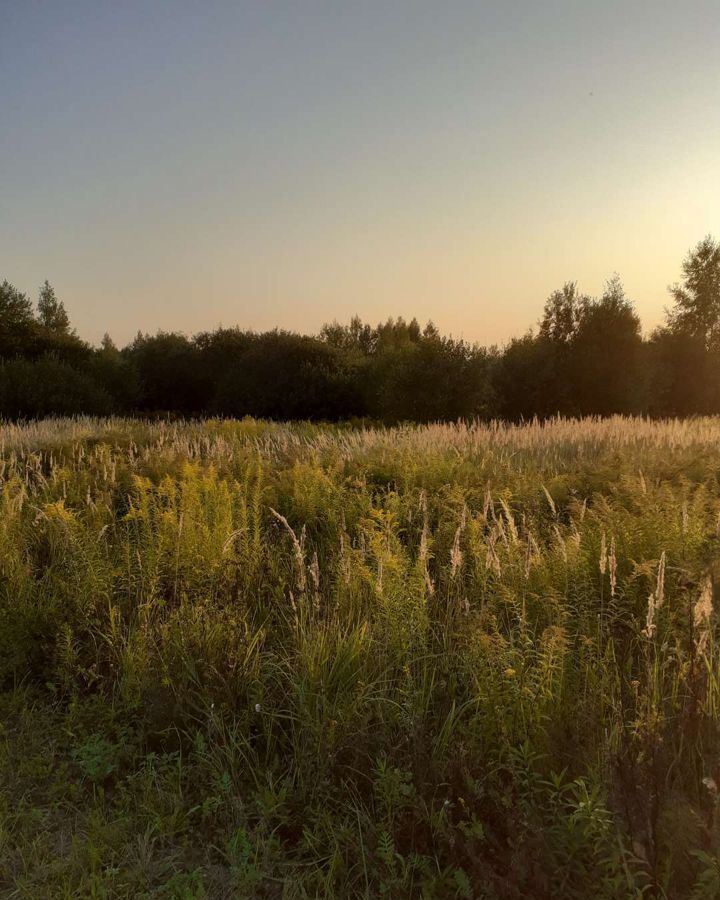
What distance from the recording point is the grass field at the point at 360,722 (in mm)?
2568

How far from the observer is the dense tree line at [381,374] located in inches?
1041

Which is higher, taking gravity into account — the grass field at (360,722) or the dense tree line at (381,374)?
the dense tree line at (381,374)

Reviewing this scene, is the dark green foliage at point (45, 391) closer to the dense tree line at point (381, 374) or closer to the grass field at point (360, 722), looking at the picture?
the dense tree line at point (381, 374)

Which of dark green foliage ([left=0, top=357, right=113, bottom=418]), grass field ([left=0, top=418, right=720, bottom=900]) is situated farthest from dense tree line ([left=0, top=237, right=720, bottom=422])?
grass field ([left=0, top=418, right=720, bottom=900])

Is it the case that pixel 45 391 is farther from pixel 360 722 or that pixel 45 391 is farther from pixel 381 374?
pixel 360 722

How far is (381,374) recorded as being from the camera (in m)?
31.8

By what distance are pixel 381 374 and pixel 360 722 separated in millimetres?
28894

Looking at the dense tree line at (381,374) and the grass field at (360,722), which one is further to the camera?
the dense tree line at (381,374)

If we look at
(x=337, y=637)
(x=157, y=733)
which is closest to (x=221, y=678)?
(x=157, y=733)

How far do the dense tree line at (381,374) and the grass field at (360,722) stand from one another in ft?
67.9

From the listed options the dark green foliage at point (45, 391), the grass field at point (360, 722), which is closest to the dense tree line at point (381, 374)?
the dark green foliage at point (45, 391)

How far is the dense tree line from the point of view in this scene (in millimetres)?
26438

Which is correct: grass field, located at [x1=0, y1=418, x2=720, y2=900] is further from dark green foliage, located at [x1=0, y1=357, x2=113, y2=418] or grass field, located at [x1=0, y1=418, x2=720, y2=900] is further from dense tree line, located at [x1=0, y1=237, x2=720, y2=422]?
dark green foliage, located at [x1=0, y1=357, x2=113, y2=418]

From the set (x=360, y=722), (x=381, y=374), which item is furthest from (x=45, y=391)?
(x=360, y=722)
